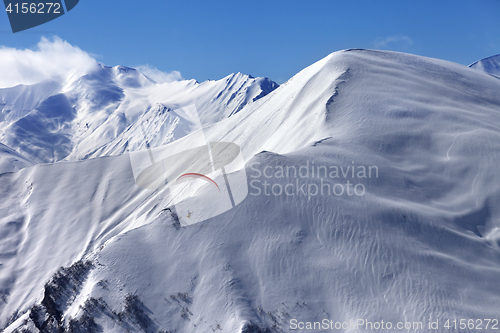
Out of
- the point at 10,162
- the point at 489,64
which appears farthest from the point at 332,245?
the point at 489,64

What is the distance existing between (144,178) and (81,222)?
45.1 ft

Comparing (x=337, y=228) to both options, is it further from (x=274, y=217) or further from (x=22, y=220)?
(x=22, y=220)

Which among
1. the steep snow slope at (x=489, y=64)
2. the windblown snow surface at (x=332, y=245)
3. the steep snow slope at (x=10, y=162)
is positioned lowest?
the steep snow slope at (x=10, y=162)

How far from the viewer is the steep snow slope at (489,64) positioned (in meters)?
177

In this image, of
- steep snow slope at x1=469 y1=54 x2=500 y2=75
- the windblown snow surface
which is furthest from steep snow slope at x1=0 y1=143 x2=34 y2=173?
steep snow slope at x1=469 y1=54 x2=500 y2=75

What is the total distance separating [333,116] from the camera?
1307 inches

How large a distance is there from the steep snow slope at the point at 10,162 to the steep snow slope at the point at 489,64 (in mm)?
214902

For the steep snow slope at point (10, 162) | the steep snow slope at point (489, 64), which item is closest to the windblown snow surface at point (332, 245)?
the steep snow slope at point (10, 162)

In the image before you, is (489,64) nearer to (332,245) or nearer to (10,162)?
(332,245)

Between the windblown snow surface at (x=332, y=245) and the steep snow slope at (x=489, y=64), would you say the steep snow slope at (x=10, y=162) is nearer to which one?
the windblown snow surface at (x=332, y=245)

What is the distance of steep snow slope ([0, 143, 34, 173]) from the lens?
11951 centimetres

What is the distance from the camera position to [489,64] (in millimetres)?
180500

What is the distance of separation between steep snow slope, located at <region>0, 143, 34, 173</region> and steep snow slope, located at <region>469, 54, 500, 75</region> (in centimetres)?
21490

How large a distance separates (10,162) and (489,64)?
230 meters
